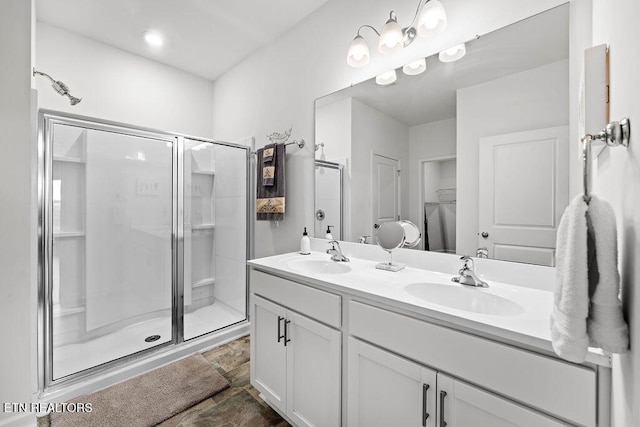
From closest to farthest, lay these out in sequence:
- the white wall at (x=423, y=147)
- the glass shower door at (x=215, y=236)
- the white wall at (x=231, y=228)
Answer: the white wall at (x=423, y=147) < the glass shower door at (x=215, y=236) < the white wall at (x=231, y=228)

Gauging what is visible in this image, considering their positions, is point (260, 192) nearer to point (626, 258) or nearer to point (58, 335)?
point (58, 335)

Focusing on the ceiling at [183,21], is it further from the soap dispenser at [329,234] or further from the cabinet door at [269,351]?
the cabinet door at [269,351]

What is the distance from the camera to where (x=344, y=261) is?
166 centimetres

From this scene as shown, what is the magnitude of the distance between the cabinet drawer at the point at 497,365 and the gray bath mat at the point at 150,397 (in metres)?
1.31

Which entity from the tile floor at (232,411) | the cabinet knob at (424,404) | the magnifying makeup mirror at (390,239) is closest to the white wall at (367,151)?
the magnifying makeup mirror at (390,239)

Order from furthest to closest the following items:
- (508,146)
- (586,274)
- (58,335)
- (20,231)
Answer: (58,335) → (20,231) → (508,146) → (586,274)

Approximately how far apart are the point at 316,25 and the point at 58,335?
2866mm

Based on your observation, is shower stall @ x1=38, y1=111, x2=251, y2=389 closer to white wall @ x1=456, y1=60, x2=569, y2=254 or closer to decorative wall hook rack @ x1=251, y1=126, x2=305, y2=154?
decorative wall hook rack @ x1=251, y1=126, x2=305, y2=154

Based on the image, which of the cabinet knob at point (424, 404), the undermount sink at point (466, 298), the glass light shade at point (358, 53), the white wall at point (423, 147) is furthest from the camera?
the glass light shade at point (358, 53)

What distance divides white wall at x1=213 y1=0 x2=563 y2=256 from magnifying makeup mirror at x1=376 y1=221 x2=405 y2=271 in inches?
28.1

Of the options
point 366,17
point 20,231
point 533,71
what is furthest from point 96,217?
point 533,71

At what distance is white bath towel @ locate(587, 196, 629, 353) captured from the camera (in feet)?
1.46

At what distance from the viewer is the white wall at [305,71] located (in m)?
1.32

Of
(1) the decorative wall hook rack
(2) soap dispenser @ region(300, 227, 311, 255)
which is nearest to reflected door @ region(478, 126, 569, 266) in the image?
(2) soap dispenser @ region(300, 227, 311, 255)
